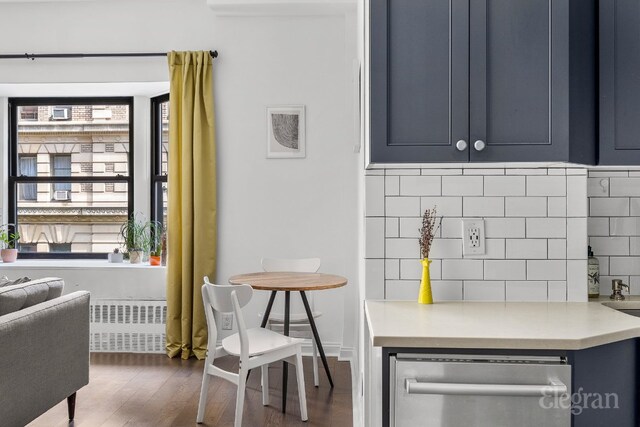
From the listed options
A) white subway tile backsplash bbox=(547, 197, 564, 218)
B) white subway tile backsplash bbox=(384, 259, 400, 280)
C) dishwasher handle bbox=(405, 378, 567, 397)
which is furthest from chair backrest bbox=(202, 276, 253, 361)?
white subway tile backsplash bbox=(547, 197, 564, 218)

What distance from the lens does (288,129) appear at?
392 cm

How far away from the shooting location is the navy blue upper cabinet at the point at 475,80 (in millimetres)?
1675

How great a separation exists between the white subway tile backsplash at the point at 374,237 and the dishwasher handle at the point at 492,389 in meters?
0.66

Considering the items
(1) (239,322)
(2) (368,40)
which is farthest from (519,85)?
(1) (239,322)

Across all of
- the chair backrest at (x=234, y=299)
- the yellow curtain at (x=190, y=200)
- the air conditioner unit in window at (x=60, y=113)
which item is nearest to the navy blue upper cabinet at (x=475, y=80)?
the chair backrest at (x=234, y=299)

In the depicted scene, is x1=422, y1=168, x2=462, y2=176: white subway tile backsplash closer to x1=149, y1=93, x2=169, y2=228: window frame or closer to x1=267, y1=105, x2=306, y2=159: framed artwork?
x1=267, y1=105, x2=306, y2=159: framed artwork

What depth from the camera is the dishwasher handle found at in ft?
4.27

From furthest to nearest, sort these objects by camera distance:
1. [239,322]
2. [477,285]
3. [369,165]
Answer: [239,322]
[477,285]
[369,165]

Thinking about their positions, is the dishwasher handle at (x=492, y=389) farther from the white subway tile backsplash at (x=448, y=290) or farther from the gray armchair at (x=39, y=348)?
the gray armchair at (x=39, y=348)

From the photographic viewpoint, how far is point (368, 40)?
172 centimetres

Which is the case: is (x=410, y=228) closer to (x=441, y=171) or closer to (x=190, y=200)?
(x=441, y=171)

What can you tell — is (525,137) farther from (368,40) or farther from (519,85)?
(368,40)

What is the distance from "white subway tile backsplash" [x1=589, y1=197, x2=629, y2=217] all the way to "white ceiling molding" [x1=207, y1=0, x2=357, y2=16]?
2.38 m

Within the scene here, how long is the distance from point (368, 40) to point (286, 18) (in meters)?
2.41
